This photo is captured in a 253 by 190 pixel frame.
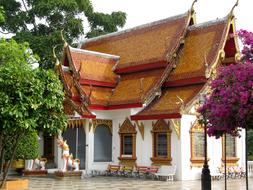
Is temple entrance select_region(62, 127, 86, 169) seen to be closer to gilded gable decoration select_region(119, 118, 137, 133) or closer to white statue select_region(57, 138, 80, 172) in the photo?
white statue select_region(57, 138, 80, 172)

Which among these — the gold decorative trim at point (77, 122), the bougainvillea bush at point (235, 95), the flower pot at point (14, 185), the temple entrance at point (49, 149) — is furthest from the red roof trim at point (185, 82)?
the flower pot at point (14, 185)

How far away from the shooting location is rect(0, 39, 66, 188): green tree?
41.2 ft

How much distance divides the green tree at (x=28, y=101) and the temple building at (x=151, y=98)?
8.39m

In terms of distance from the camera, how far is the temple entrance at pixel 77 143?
79.2ft

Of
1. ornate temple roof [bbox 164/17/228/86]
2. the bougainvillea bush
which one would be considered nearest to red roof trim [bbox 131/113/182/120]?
ornate temple roof [bbox 164/17/228/86]

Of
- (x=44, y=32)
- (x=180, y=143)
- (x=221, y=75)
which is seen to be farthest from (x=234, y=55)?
(x=44, y=32)

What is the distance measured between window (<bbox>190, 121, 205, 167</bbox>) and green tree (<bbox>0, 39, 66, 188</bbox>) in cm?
899

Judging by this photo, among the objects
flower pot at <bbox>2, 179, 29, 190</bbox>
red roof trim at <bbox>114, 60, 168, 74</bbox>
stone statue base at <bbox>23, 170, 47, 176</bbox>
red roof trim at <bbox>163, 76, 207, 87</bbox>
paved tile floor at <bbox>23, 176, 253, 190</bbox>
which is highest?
red roof trim at <bbox>114, 60, 168, 74</bbox>

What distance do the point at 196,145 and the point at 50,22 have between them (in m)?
17.7

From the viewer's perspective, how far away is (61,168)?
2328 cm

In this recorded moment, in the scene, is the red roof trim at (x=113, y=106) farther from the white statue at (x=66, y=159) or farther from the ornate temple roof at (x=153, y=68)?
the white statue at (x=66, y=159)

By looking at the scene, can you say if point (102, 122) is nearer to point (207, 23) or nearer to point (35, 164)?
point (35, 164)

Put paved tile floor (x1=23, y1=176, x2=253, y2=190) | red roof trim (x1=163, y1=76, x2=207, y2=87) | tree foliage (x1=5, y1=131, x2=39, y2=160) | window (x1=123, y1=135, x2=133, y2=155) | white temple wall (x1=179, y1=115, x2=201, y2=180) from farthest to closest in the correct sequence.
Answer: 1. window (x1=123, y1=135, x2=133, y2=155)
2. red roof trim (x1=163, y1=76, x2=207, y2=87)
3. white temple wall (x1=179, y1=115, x2=201, y2=180)
4. tree foliage (x1=5, y1=131, x2=39, y2=160)
5. paved tile floor (x1=23, y1=176, x2=253, y2=190)

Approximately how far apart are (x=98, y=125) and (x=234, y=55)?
7479 mm
